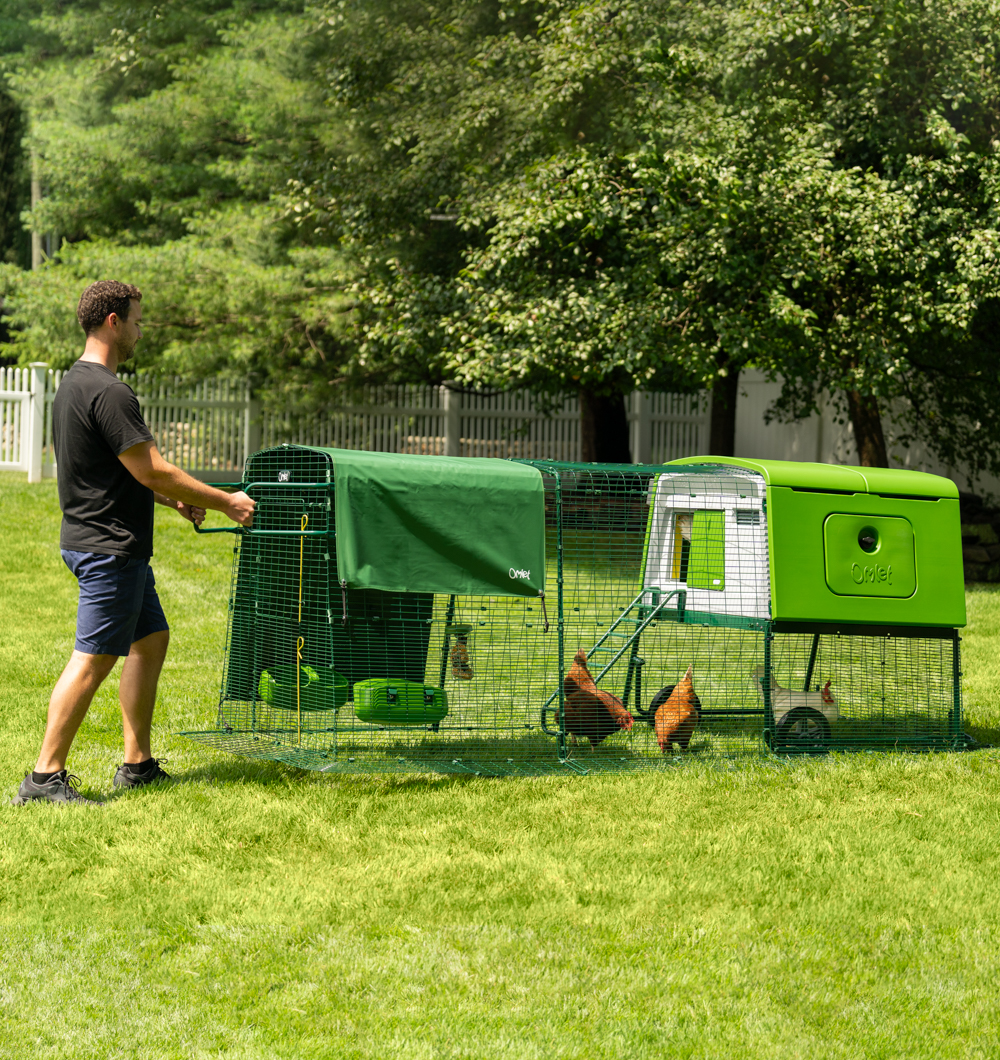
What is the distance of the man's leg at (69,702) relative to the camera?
4789 mm

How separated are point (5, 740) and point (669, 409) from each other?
15.5 meters

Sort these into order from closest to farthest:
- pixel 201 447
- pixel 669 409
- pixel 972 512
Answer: pixel 972 512 < pixel 201 447 < pixel 669 409

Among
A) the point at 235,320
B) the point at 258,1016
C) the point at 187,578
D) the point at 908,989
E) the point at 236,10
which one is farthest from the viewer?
the point at 236,10

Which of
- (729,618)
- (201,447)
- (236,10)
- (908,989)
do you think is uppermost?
(236,10)

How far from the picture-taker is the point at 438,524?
5.46 m

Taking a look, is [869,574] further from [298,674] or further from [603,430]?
[603,430]

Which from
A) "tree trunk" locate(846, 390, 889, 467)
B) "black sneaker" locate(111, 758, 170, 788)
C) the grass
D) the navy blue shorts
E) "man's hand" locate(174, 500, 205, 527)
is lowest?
the grass

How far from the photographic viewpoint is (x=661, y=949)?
12.2ft

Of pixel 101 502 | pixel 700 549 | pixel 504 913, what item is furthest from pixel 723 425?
pixel 504 913

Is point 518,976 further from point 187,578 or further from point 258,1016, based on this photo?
point 187,578

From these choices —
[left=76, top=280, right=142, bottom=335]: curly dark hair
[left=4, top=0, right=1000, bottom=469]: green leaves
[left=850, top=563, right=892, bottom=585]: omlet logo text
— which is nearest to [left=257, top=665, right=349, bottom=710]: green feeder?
[left=76, top=280, right=142, bottom=335]: curly dark hair

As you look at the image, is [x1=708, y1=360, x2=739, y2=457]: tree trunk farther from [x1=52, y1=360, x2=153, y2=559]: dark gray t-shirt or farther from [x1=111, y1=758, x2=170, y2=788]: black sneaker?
[x1=52, y1=360, x2=153, y2=559]: dark gray t-shirt

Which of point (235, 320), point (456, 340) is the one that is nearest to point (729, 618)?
point (456, 340)

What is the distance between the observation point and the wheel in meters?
6.24
